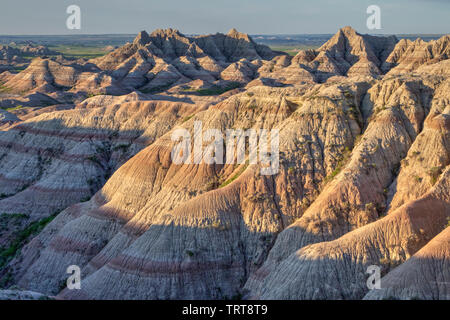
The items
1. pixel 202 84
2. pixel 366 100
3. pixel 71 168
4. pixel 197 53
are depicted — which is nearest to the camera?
pixel 366 100

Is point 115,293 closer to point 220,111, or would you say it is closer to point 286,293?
Answer: point 286,293

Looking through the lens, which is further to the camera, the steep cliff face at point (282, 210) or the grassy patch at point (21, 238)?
the grassy patch at point (21, 238)

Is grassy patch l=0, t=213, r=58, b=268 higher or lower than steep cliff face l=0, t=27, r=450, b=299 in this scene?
lower

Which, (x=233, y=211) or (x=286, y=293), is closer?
(x=286, y=293)

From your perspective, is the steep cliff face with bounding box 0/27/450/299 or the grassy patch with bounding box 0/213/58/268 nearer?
the steep cliff face with bounding box 0/27/450/299

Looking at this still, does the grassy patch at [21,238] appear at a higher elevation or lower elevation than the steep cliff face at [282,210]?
lower

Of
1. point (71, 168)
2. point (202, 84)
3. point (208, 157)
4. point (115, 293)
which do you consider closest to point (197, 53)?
point (202, 84)

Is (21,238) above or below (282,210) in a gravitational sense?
below

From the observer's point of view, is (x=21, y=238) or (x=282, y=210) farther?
(x=21, y=238)
